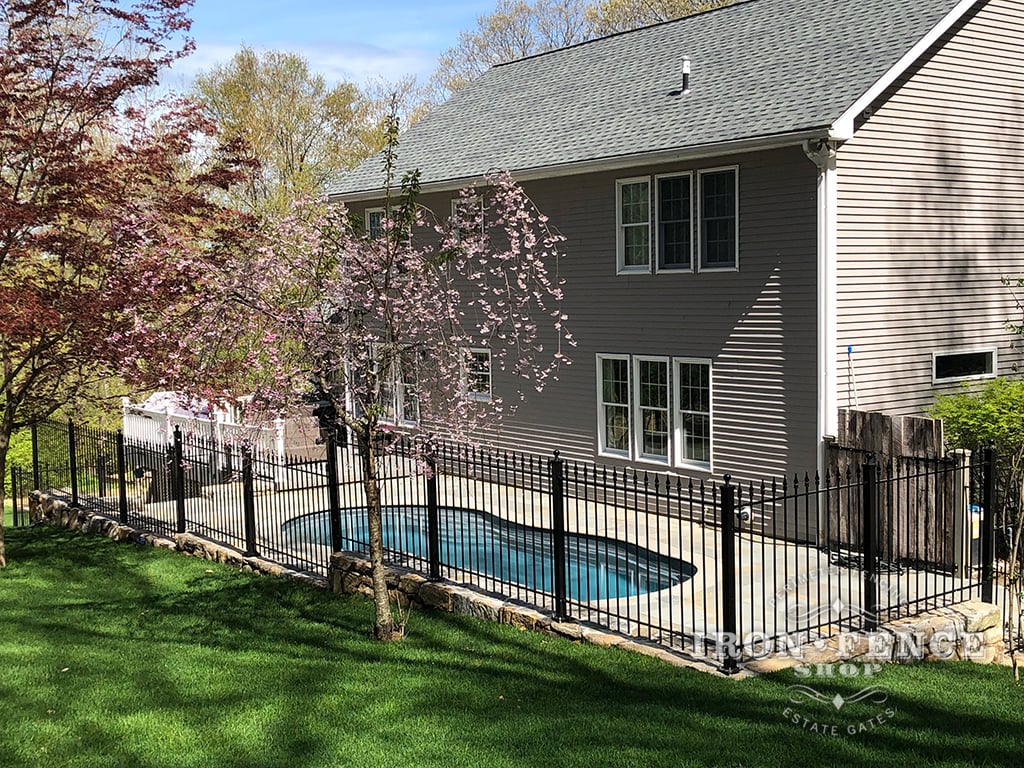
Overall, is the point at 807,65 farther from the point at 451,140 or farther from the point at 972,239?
the point at 451,140

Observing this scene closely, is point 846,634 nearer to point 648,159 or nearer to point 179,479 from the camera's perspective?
point 648,159

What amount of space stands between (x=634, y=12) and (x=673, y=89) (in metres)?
23.0

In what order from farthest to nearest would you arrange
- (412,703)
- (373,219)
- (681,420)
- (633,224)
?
(373,219) → (633,224) → (681,420) → (412,703)

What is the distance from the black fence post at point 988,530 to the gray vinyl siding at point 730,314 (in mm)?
3079

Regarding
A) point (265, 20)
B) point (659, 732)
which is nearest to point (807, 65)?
point (659, 732)

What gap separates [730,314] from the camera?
14.6m

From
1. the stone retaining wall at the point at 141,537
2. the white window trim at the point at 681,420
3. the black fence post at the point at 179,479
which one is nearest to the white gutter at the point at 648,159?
the white window trim at the point at 681,420

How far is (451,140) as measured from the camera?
21141mm

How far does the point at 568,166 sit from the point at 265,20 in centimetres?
2085

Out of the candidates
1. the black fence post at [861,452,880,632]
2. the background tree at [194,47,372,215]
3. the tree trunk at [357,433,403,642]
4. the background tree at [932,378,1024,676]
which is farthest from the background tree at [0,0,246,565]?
the background tree at [194,47,372,215]

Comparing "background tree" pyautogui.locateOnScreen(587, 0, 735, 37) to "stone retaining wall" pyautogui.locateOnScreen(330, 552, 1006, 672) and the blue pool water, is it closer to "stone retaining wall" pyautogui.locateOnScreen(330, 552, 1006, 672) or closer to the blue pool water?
the blue pool water

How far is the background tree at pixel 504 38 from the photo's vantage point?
43.1 m

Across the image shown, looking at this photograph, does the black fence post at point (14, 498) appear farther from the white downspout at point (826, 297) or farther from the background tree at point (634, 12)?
the background tree at point (634, 12)

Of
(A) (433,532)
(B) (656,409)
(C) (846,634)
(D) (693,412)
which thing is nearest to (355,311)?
(A) (433,532)
